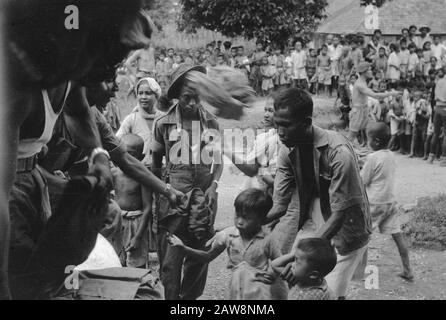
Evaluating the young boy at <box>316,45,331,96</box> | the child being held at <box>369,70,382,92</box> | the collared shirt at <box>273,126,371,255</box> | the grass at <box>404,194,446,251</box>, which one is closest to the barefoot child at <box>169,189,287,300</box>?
the collared shirt at <box>273,126,371,255</box>

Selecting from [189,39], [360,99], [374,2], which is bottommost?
[360,99]

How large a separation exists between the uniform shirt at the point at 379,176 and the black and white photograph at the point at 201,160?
10 millimetres

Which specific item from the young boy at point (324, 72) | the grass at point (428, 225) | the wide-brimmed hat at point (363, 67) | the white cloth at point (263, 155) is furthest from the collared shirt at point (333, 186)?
the wide-brimmed hat at point (363, 67)

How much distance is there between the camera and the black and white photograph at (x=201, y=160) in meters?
3.29

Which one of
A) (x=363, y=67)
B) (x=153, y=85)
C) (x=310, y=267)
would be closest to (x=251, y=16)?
(x=153, y=85)

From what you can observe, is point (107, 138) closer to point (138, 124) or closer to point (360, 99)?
point (138, 124)

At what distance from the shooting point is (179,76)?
13.6 ft

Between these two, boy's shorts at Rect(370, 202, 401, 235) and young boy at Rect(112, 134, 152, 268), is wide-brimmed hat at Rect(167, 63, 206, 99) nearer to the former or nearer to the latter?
young boy at Rect(112, 134, 152, 268)

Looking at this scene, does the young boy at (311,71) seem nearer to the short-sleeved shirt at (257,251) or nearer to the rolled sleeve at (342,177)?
the rolled sleeve at (342,177)

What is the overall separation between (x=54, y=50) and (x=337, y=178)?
57.4 inches

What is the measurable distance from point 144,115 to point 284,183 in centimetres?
123

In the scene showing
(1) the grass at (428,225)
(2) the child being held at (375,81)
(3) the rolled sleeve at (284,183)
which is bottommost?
(1) the grass at (428,225)

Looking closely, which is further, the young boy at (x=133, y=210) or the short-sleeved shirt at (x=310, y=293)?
the young boy at (x=133, y=210)
